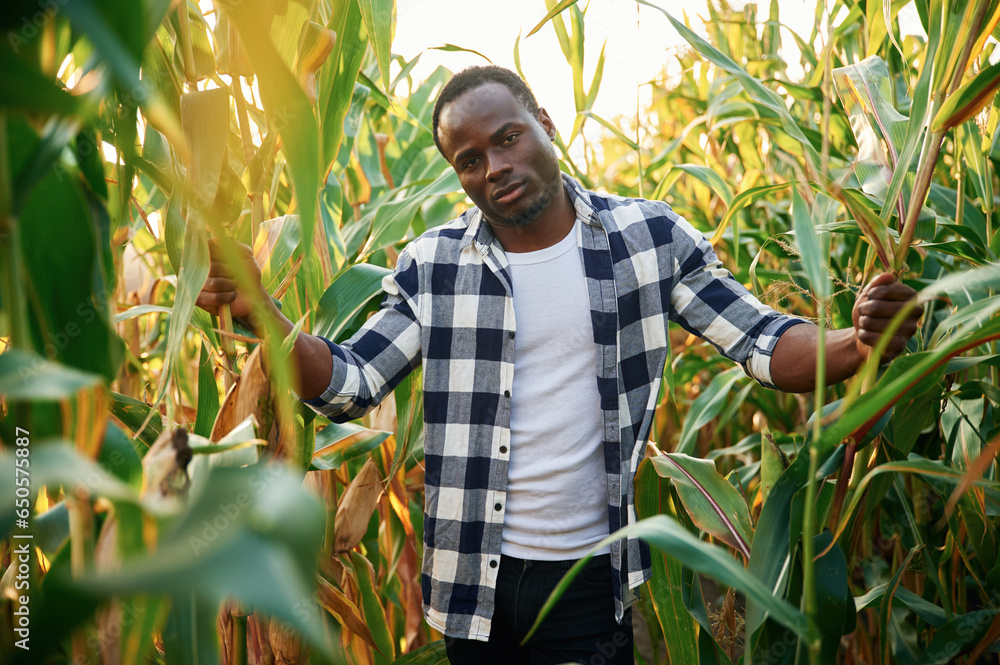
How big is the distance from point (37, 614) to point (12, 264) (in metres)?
0.15

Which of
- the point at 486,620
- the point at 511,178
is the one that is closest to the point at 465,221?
the point at 511,178

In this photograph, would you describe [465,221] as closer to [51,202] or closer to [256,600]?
[51,202]

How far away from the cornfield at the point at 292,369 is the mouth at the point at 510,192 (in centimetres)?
13

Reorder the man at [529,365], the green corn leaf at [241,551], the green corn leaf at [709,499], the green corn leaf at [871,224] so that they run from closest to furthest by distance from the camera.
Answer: the green corn leaf at [241,551] < the green corn leaf at [871,224] < the green corn leaf at [709,499] < the man at [529,365]

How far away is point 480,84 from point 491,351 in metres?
0.36

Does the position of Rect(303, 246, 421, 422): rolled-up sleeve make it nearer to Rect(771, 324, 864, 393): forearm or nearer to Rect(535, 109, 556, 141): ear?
Rect(535, 109, 556, 141): ear

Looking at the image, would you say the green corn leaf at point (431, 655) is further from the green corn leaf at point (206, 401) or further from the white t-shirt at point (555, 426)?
the green corn leaf at point (206, 401)

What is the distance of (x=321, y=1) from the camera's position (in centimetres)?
66

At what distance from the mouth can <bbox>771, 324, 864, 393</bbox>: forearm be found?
378 mm

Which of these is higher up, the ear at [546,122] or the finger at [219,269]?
the ear at [546,122]

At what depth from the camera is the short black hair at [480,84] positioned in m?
0.94

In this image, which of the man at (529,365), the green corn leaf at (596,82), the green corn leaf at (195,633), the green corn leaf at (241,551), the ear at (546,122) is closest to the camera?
the green corn leaf at (241,551)

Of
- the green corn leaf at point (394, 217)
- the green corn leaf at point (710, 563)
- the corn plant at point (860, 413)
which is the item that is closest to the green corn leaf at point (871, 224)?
the corn plant at point (860, 413)

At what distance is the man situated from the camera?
2.95 ft
